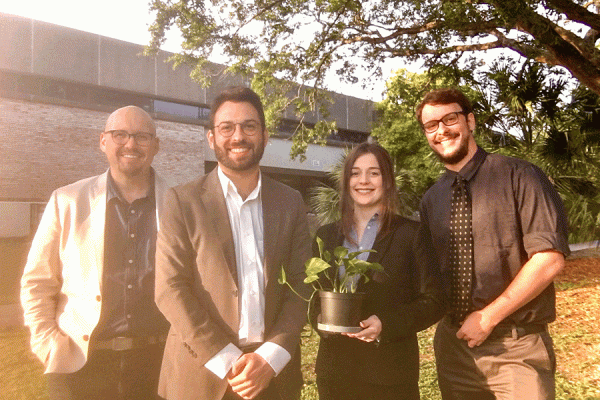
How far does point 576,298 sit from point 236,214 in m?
10.7

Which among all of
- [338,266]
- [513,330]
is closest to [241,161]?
[338,266]

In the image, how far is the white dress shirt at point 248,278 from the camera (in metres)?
2.12

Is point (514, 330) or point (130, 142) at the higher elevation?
point (130, 142)

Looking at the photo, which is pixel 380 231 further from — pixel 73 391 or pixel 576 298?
pixel 576 298

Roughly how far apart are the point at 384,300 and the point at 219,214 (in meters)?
0.89

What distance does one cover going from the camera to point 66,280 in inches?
102

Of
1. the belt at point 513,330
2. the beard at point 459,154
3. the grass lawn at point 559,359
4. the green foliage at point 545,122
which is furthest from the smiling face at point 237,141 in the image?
the green foliage at point 545,122

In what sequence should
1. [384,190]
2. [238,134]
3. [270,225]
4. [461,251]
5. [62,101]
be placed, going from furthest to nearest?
[62,101] → [461,251] → [384,190] → [270,225] → [238,134]

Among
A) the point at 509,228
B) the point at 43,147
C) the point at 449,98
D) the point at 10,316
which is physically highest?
the point at 43,147

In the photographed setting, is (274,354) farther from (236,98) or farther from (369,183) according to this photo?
(236,98)

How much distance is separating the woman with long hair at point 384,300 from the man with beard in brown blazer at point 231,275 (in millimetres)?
297

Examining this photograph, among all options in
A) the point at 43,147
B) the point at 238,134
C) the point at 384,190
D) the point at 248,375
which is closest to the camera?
the point at 248,375

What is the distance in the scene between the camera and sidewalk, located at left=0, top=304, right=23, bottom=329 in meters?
9.06

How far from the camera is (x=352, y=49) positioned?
1044cm
